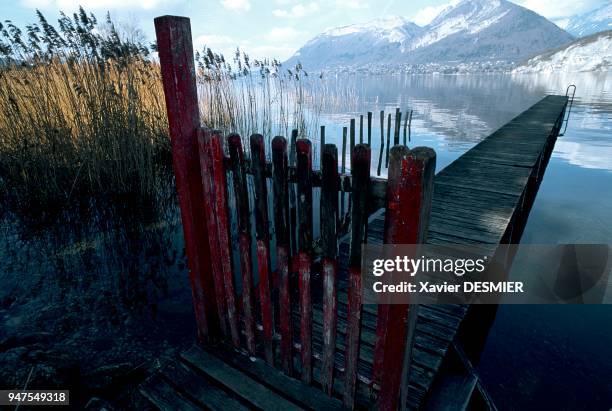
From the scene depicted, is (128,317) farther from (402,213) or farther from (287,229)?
(402,213)

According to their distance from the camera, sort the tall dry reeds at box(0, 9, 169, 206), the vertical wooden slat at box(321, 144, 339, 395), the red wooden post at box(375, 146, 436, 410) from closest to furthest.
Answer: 1. the red wooden post at box(375, 146, 436, 410)
2. the vertical wooden slat at box(321, 144, 339, 395)
3. the tall dry reeds at box(0, 9, 169, 206)

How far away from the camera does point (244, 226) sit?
208 centimetres

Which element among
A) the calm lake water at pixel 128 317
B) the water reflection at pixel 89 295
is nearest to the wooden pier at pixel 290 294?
the water reflection at pixel 89 295

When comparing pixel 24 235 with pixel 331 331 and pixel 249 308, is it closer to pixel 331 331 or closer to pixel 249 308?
pixel 249 308

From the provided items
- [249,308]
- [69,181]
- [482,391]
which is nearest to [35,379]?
[249,308]

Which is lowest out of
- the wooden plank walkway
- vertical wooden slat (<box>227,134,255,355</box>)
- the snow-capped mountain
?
the wooden plank walkway

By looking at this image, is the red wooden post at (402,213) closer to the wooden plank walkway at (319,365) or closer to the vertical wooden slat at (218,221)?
the wooden plank walkway at (319,365)

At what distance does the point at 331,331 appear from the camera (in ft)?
6.14

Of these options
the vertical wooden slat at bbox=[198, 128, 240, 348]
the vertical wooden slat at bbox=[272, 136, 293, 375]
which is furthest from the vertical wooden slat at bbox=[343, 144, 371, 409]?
the vertical wooden slat at bbox=[198, 128, 240, 348]

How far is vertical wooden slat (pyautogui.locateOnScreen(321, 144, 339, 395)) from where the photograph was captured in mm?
1521

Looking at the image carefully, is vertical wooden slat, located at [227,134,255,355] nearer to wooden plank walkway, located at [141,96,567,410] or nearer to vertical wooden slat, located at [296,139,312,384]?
wooden plank walkway, located at [141,96,567,410]

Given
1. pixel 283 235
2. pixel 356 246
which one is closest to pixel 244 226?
pixel 283 235

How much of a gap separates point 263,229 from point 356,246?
2.12 feet

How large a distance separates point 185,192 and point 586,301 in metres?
5.58
